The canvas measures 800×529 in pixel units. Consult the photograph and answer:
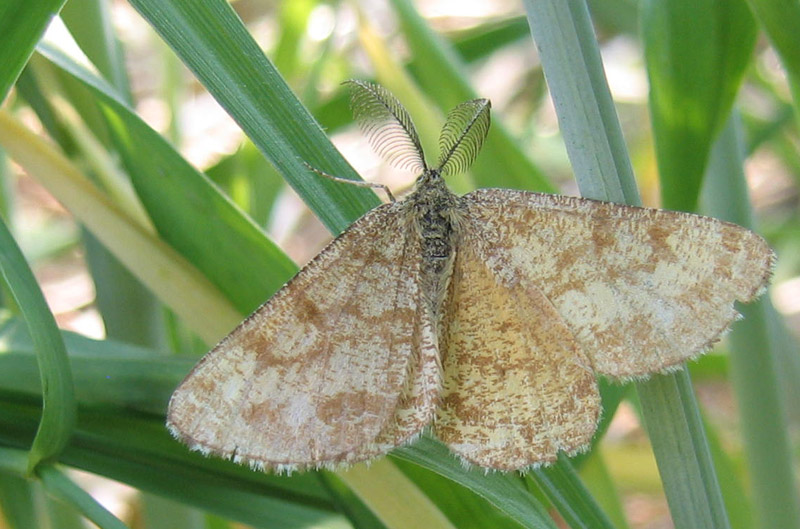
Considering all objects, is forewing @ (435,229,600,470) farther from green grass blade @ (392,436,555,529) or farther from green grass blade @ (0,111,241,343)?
green grass blade @ (0,111,241,343)

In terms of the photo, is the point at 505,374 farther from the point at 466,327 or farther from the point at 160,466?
the point at 160,466

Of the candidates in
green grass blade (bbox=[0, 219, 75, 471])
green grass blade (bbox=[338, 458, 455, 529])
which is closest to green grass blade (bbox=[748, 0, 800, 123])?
green grass blade (bbox=[338, 458, 455, 529])

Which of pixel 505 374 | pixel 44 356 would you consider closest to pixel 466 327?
pixel 505 374

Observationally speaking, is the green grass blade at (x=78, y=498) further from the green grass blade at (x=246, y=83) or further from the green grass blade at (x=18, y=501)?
the green grass blade at (x=246, y=83)

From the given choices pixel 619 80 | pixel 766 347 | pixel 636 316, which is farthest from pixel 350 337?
pixel 619 80

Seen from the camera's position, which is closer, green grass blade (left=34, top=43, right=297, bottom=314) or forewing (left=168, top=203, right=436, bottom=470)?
forewing (left=168, top=203, right=436, bottom=470)

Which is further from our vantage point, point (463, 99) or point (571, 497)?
point (463, 99)

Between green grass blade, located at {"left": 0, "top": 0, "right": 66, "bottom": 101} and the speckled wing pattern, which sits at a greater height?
green grass blade, located at {"left": 0, "top": 0, "right": 66, "bottom": 101}
